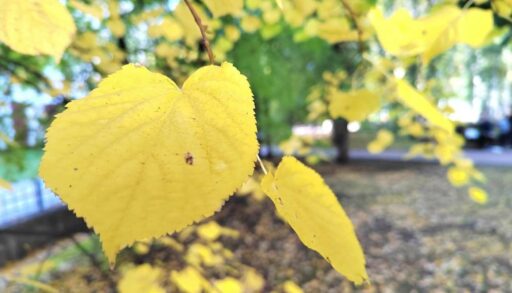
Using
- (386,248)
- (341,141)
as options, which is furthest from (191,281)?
(341,141)

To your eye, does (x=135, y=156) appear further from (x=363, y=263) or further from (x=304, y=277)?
(x=304, y=277)

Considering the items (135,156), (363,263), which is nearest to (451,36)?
(363,263)

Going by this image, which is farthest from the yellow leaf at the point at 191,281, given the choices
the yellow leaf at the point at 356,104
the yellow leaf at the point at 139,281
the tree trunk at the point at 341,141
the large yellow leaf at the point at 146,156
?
the tree trunk at the point at 341,141

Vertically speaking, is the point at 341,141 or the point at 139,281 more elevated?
the point at 139,281

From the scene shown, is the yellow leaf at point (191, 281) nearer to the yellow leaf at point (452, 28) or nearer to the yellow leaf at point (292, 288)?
the yellow leaf at point (292, 288)

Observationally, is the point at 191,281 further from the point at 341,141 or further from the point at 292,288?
the point at 341,141

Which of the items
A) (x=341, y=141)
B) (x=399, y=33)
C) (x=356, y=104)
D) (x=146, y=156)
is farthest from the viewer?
(x=341, y=141)
